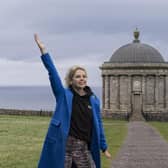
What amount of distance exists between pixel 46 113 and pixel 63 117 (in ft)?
163

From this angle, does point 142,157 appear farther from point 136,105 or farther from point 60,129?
point 136,105

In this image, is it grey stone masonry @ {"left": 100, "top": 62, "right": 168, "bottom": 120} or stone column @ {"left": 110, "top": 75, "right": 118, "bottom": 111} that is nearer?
grey stone masonry @ {"left": 100, "top": 62, "right": 168, "bottom": 120}

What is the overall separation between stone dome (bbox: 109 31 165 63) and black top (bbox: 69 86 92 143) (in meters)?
54.2

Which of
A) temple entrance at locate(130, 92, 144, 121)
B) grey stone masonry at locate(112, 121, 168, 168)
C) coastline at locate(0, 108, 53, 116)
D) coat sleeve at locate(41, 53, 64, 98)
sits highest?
temple entrance at locate(130, 92, 144, 121)

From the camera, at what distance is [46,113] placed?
57281 millimetres

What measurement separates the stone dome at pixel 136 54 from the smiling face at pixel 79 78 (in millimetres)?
54113

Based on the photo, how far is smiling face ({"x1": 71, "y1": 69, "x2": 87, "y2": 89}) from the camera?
7.97 metres

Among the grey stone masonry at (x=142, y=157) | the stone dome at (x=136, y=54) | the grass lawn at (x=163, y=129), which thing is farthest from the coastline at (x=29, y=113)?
the grey stone masonry at (x=142, y=157)

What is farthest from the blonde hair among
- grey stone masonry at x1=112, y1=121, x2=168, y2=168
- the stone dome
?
the stone dome

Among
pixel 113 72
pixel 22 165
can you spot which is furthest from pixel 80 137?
pixel 113 72

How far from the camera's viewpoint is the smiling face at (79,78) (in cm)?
797

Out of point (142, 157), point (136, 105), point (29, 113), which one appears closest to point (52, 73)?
point (142, 157)

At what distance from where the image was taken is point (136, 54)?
205ft

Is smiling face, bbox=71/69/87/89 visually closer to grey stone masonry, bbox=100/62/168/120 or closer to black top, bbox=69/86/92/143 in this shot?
black top, bbox=69/86/92/143
